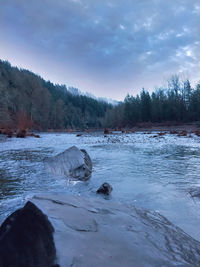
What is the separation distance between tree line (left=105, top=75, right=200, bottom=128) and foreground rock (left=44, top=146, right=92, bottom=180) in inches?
1726

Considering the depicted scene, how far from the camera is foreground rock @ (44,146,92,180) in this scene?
3475mm

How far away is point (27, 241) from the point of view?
80 centimetres

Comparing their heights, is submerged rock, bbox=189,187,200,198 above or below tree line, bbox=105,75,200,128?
below

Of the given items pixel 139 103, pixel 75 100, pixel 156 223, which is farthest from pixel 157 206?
pixel 75 100

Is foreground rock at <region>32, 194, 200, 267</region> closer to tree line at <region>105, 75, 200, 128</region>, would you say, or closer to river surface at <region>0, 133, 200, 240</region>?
river surface at <region>0, 133, 200, 240</region>

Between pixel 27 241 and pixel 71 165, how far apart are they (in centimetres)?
287

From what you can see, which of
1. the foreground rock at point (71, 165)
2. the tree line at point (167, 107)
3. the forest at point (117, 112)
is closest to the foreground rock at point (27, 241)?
the foreground rock at point (71, 165)

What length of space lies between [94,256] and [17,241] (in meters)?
0.39


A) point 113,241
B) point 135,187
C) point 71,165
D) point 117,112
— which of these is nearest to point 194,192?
point 135,187

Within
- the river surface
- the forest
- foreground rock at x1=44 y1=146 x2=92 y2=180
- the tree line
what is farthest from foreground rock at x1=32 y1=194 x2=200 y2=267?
the tree line

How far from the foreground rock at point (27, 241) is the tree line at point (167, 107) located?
46335mm

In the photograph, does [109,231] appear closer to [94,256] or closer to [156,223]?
[94,256]

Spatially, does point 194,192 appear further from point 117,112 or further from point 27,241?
point 117,112

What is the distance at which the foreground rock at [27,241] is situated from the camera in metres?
0.73
